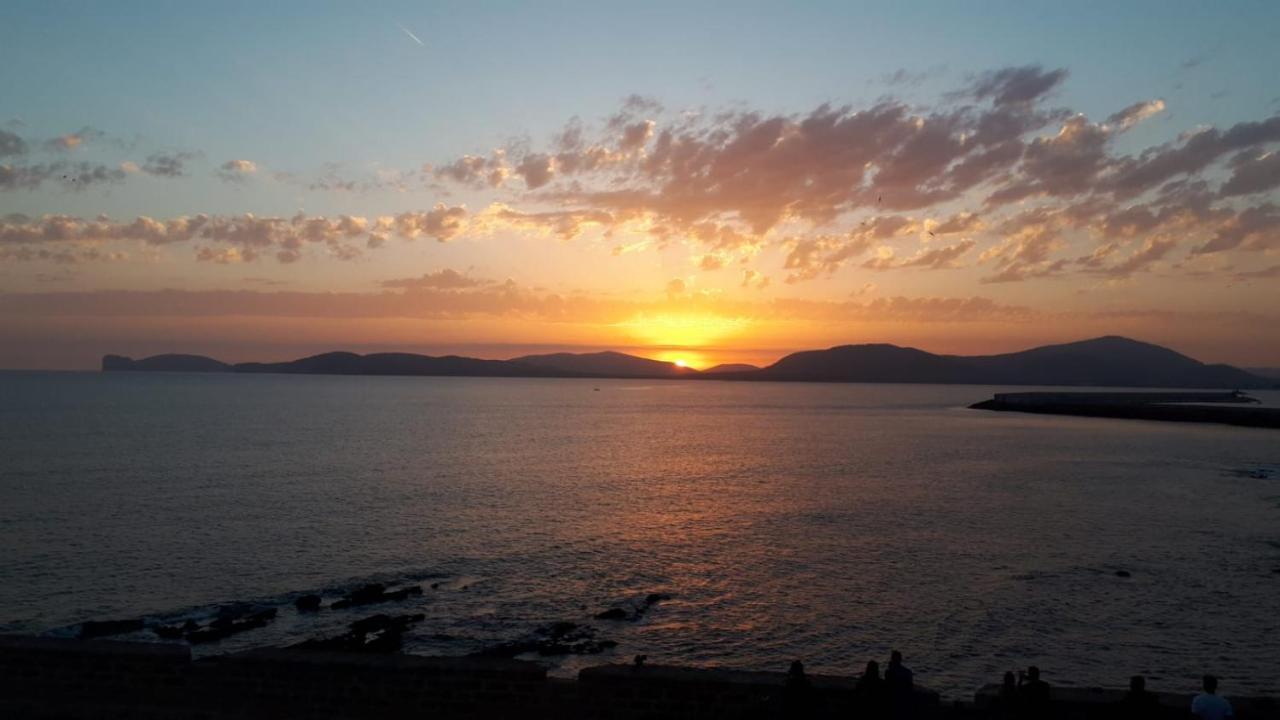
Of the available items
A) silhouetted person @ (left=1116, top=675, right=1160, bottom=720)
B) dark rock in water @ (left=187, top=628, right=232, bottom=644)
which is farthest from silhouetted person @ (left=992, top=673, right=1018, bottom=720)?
dark rock in water @ (left=187, top=628, right=232, bottom=644)

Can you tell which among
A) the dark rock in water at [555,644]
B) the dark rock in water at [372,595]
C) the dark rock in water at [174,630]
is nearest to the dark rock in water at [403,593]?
the dark rock in water at [372,595]

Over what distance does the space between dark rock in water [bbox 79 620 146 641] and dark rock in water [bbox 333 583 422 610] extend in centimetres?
511

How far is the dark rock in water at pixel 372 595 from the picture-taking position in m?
26.3

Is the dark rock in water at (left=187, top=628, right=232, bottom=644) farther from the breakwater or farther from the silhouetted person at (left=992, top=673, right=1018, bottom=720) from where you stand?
the silhouetted person at (left=992, top=673, right=1018, bottom=720)

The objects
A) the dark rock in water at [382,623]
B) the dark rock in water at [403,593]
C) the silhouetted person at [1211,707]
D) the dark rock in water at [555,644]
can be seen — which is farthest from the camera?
the dark rock in water at [403,593]

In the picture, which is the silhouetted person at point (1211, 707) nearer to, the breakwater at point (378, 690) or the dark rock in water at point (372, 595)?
the breakwater at point (378, 690)

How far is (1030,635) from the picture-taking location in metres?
23.3

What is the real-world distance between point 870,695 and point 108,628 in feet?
71.6

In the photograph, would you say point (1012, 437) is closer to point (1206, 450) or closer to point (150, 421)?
point (1206, 450)

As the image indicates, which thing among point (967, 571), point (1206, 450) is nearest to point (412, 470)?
point (967, 571)

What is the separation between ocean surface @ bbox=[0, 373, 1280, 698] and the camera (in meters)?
22.9

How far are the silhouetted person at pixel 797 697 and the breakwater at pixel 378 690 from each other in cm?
13

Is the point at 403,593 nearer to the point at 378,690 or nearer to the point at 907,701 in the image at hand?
the point at 378,690

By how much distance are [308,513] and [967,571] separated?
29.4 meters
